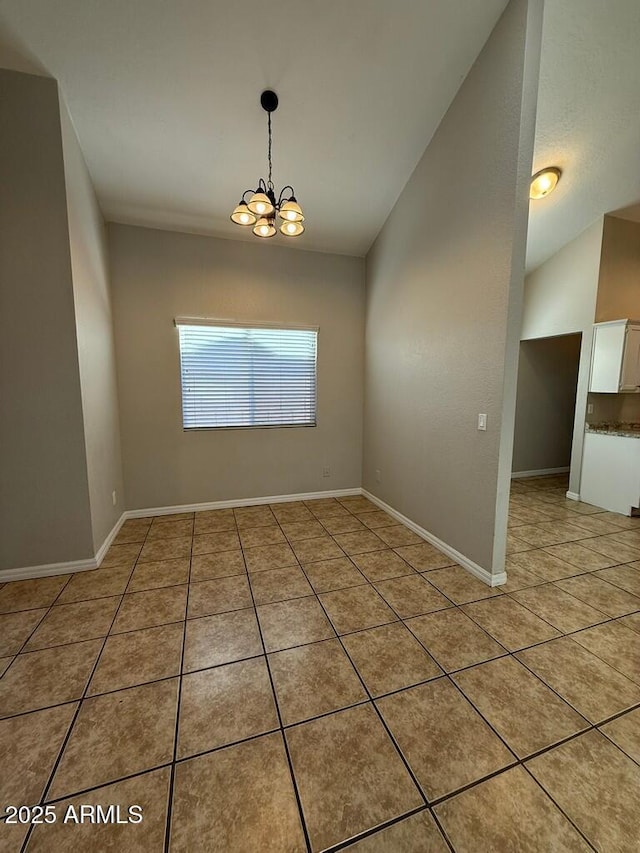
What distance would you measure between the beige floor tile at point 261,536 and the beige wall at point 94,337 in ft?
3.89

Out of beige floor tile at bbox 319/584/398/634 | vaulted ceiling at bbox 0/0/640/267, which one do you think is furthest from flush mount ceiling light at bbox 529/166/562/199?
beige floor tile at bbox 319/584/398/634

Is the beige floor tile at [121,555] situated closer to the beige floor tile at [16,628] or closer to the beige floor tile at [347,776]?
the beige floor tile at [16,628]

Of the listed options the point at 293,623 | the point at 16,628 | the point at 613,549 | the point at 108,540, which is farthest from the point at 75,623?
the point at 613,549

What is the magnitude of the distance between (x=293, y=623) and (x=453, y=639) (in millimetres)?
918

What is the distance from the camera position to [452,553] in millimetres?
2760

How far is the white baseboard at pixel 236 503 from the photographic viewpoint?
3.66 metres

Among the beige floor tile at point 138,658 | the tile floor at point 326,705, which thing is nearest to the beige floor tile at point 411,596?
the tile floor at point 326,705

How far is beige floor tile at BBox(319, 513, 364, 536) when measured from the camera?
3336 millimetres

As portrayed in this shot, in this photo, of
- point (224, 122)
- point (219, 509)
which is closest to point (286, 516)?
point (219, 509)

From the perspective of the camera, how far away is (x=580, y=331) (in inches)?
161

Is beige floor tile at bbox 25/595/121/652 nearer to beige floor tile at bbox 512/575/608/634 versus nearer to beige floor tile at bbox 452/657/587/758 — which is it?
beige floor tile at bbox 452/657/587/758

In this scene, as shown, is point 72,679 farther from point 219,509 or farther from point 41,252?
point 41,252

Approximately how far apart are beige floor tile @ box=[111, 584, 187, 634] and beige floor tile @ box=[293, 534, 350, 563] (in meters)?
0.94

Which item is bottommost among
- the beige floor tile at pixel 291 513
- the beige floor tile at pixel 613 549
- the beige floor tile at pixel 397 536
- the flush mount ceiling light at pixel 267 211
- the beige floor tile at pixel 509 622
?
the beige floor tile at pixel 509 622
